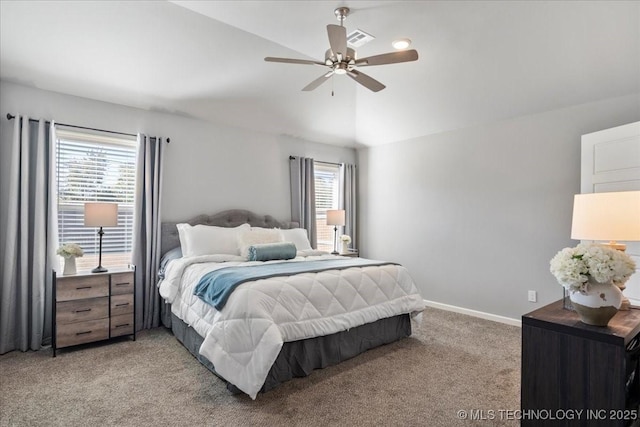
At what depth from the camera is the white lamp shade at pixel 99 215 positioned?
126 inches

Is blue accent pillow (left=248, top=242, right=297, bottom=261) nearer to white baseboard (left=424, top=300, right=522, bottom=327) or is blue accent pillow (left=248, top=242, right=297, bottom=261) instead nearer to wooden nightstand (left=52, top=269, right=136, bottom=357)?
wooden nightstand (left=52, top=269, right=136, bottom=357)

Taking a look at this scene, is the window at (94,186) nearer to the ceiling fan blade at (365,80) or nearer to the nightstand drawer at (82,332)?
the nightstand drawer at (82,332)

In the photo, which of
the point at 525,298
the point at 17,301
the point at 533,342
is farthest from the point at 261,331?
the point at 525,298

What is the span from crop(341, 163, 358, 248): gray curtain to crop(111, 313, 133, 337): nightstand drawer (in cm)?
337

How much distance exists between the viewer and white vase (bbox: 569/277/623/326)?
1562 mm

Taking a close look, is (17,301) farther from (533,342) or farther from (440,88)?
(440,88)

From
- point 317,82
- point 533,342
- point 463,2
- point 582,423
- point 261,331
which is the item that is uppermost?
point 463,2

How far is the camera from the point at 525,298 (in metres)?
3.91

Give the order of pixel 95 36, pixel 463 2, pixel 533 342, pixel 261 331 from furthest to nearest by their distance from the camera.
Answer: pixel 95 36
pixel 463 2
pixel 261 331
pixel 533 342

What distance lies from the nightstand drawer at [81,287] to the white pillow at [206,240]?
789mm

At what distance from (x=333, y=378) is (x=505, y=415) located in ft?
3.79

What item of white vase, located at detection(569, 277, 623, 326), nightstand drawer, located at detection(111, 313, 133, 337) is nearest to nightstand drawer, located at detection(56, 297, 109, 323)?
nightstand drawer, located at detection(111, 313, 133, 337)

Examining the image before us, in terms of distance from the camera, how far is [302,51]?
3.60m

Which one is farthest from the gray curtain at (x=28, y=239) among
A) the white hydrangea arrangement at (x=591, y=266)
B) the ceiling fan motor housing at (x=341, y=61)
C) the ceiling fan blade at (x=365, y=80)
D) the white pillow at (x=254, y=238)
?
the white hydrangea arrangement at (x=591, y=266)
